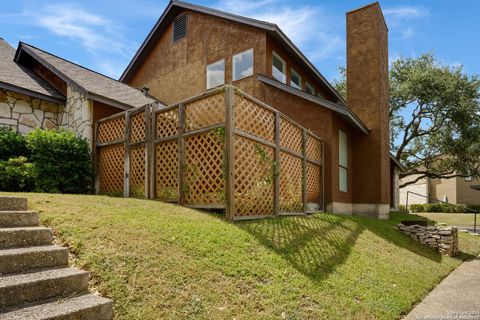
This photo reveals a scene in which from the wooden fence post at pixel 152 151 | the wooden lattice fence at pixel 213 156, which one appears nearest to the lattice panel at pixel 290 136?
the wooden lattice fence at pixel 213 156

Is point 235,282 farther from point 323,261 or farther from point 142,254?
point 323,261

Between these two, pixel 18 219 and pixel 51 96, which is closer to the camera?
pixel 18 219

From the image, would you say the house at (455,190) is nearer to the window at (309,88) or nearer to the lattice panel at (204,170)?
the window at (309,88)

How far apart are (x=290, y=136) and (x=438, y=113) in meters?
21.4

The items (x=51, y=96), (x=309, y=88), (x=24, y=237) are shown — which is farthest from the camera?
(x=309, y=88)

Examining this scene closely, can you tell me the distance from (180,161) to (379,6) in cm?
1119

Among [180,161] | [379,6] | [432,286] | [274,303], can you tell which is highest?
[379,6]

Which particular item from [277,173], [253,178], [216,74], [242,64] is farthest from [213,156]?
[216,74]

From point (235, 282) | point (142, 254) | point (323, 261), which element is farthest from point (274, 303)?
point (323, 261)

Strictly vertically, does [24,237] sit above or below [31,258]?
above

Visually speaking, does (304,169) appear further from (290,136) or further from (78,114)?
(78,114)

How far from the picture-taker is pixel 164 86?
16.5m

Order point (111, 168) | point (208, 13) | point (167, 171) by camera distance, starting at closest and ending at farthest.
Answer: point (167, 171) < point (111, 168) < point (208, 13)

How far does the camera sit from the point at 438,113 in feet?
83.7
